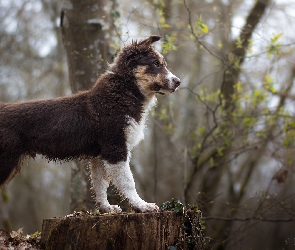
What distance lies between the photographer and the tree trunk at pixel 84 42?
896 cm

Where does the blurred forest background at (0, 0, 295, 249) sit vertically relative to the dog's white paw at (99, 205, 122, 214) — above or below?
above

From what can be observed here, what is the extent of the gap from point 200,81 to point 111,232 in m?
5.63

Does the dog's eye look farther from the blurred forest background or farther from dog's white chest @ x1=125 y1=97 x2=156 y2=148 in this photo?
the blurred forest background

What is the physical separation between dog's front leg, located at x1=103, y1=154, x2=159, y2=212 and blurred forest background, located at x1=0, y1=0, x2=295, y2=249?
134 cm

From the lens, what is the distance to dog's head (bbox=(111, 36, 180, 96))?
6.22m

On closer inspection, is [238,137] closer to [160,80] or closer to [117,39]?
[117,39]

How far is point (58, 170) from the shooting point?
70.2 feet

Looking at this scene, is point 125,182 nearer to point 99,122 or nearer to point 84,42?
point 99,122

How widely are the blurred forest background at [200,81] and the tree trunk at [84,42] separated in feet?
0.06

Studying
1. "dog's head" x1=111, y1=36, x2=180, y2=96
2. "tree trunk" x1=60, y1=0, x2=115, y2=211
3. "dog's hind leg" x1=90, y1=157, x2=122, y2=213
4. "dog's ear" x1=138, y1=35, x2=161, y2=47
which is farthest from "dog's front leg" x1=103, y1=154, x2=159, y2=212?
"tree trunk" x1=60, y1=0, x2=115, y2=211

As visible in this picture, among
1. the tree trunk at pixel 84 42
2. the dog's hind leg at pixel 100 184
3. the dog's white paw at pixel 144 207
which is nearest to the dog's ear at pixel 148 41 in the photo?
the dog's hind leg at pixel 100 184

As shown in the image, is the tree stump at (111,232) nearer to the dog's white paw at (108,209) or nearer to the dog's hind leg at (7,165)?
the dog's hind leg at (7,165)

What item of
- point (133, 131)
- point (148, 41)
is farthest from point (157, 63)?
point (133, 131)

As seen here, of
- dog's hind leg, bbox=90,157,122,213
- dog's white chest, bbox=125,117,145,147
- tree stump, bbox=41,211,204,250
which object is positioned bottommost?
tree stump, bbox=41,211,204,250
